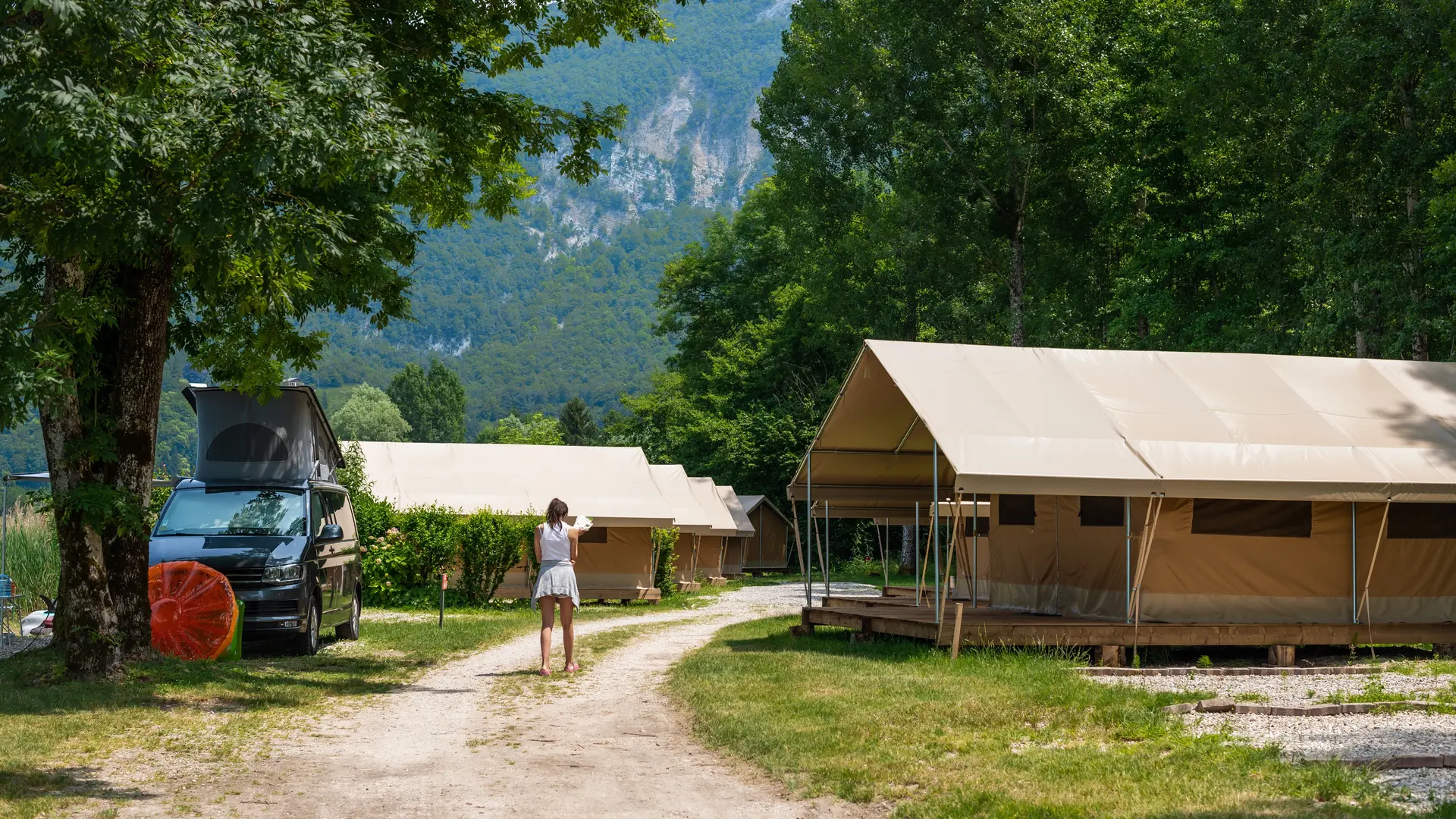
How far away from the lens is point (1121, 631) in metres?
14.5

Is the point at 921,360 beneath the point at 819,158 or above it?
beneath

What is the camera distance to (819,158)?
4009 cm

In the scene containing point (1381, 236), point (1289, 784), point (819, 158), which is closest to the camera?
point (1289, 784)

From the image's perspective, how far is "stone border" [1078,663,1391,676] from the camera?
13.3 metres

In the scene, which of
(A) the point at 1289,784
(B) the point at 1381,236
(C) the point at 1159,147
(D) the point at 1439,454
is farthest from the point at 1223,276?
(A) the point at 1289,784

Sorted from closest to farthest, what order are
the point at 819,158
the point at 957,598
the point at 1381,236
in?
the point at 957,598
the point at 1381,236
the point at 819,158

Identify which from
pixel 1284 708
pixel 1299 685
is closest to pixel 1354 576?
pixel 1299 685

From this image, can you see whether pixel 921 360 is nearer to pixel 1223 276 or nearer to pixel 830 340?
pixel 1223 276

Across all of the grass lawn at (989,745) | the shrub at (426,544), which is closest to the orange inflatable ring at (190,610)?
the grass lawn at (989,745)

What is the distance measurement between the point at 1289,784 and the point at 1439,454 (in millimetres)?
10236

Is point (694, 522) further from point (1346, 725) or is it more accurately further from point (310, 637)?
point (1346, 725)

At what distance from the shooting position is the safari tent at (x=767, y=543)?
186ft

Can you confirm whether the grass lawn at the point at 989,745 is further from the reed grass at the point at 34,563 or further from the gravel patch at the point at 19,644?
the reed grass at the point at 34,563

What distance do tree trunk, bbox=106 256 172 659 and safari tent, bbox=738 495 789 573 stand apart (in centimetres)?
4456
